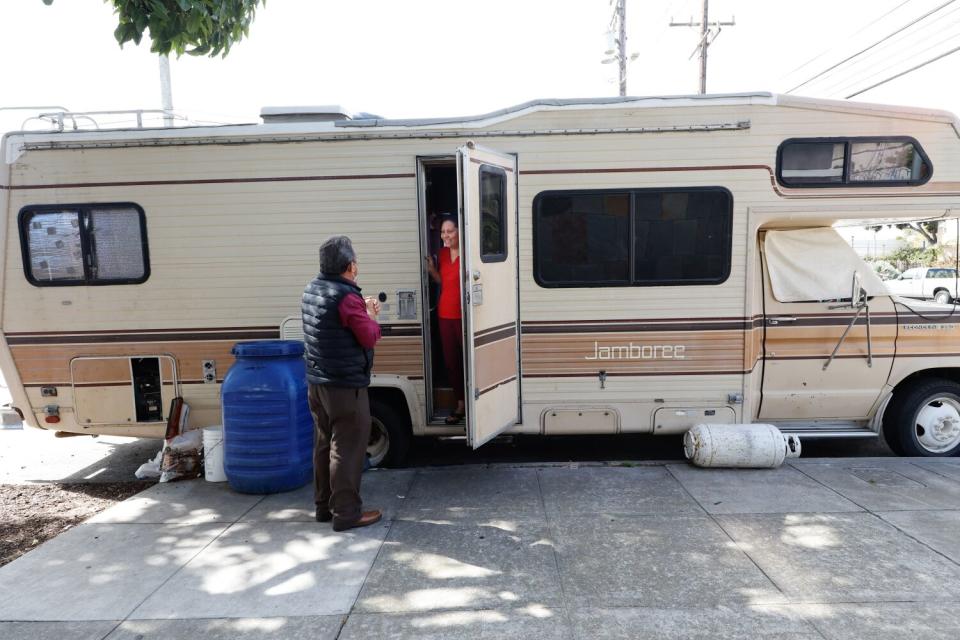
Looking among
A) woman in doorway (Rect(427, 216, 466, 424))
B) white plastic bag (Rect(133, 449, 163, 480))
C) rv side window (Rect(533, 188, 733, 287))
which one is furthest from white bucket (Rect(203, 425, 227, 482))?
rv side window (Rect(533, 188, 733, 287))

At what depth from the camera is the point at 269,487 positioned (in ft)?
16.5

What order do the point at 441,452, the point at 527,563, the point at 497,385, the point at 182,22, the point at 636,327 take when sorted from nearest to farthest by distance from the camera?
1. the point at 527,563
2. the point at 182,22
3. the point at 497,385
4. the point at 636,327
5. the point at 441,452

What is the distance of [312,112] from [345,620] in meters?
4.03

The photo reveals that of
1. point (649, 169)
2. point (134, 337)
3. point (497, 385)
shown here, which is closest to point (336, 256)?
point (497, 385)

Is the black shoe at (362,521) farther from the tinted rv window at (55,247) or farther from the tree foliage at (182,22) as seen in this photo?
the tree foliage at (182,22)

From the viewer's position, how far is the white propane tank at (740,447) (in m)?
5.24

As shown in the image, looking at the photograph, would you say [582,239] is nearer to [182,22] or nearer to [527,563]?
[527,563]

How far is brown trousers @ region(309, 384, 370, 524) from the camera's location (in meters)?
4.21

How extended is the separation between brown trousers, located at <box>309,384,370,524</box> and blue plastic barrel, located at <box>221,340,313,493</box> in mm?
682

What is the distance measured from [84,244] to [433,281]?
3019mm

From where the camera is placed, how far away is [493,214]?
5008 millimetres

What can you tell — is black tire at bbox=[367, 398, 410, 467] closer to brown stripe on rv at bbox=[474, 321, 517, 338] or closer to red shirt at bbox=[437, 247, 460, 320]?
red shirt at bbox=[437, 247, 460, 320]

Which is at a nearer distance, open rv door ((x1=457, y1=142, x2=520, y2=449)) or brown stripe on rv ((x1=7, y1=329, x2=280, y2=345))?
open rv door ((x1=457, y1=142, x2=520, y2=449))

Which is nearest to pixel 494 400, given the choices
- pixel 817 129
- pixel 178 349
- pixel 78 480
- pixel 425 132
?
pixel 425 132
